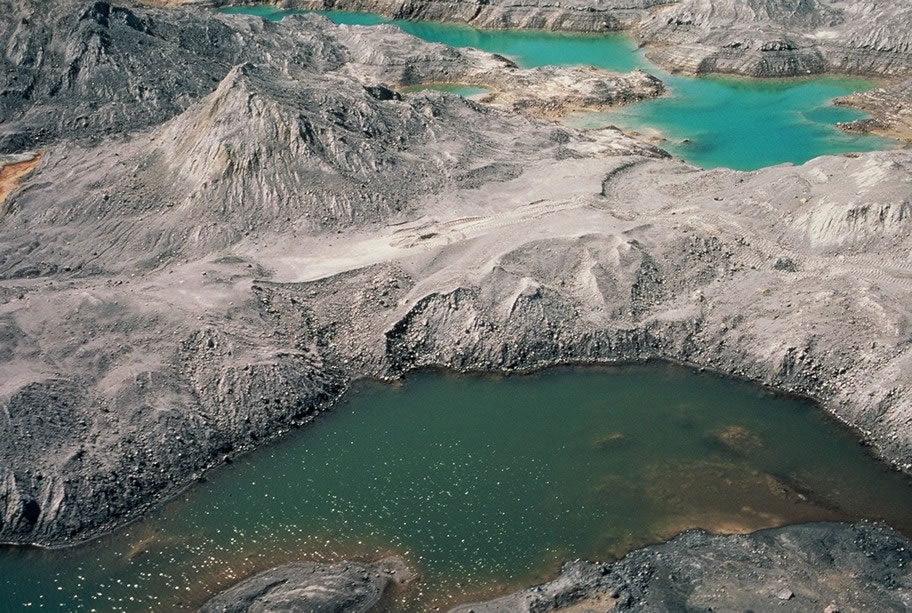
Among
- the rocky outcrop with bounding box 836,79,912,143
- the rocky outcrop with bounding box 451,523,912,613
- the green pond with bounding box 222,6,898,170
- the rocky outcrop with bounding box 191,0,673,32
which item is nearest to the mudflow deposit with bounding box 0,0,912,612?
the rocky outcrop with bounding box 451,523,912,613

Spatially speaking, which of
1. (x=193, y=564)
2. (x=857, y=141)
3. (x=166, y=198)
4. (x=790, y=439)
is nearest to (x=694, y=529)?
(x=790, y=439)

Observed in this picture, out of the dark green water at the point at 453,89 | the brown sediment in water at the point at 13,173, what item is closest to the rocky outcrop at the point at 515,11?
the dark green water at the point at 453,89

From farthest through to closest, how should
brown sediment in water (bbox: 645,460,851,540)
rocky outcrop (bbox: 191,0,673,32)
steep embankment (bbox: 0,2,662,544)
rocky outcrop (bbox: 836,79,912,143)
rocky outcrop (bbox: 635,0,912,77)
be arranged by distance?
rocky outcrop (bbox: 191,0,673,32)
rocky outcrop (bbox: 635,0,912,77)
rocky outcrop (bbox: 836,79,912,143)
steep embankment (bbox: 0,2,662,544)
brown sediment in water (bbox: 645,460,851,540)

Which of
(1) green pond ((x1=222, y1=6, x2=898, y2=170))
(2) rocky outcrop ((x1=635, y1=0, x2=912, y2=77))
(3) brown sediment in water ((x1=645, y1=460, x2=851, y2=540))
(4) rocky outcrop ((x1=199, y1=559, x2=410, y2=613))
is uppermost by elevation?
(2) rocky outcrop ((x1=635, y1=0, x2=912, y2=77))

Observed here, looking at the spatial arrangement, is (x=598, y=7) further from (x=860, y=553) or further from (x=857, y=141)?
(x=860, y=553)

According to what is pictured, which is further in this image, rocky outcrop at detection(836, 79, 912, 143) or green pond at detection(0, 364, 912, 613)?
rocky outcrop at detection(836, 79, 912, 143)

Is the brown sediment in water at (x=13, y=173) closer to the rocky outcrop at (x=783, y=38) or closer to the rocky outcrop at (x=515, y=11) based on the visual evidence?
the rocky outcrop at (x=515, y=11)

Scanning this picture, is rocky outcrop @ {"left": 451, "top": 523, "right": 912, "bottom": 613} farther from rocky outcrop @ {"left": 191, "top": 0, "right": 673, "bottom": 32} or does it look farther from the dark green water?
rocky outcrop @ {"left": 191, "top": 0, "right": 673, "bottom": 32}
